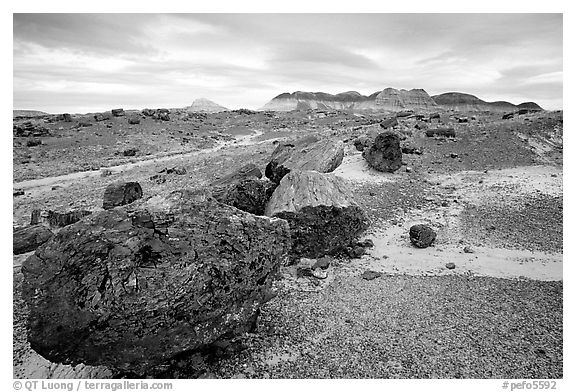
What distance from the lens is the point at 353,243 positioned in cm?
1006

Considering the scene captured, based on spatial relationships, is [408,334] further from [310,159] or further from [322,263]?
[310,159]

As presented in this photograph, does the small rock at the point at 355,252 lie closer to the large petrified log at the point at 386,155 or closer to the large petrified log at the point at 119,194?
the large petrified log at the point at 119,194

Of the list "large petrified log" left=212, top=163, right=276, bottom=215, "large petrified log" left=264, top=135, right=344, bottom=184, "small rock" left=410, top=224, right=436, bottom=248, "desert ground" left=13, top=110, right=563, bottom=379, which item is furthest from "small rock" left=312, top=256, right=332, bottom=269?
"large petrified log" left=264, top=135, right=344, bottom=184

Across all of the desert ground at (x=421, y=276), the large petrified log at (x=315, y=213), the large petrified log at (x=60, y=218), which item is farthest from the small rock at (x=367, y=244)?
the large petrified log at (x=60, y=218)

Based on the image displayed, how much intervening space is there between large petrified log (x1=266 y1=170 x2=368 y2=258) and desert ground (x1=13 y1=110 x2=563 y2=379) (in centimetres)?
60

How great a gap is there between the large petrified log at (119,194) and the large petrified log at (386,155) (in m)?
10.5

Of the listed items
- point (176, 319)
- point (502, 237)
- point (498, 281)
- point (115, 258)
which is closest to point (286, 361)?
point (176, 319)

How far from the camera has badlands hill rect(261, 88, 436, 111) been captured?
8090cm

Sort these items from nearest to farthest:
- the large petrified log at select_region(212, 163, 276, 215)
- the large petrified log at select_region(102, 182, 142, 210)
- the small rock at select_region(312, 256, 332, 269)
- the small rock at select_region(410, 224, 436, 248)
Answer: the small rock at select_region(312, 256, 332, 269), the large petrified log at select_region(212, 163, 276, 215), the small rock at select_region(410, 224, 436, 248), the large petrified log at select_region(102, 182, 142, 210)

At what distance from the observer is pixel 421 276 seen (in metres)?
8.62

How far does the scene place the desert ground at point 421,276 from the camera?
5395mm

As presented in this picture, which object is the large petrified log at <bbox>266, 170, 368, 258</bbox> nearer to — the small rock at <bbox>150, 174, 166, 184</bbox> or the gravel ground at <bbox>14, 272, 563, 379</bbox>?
the gravel ground at <bbox>14, 272, 563, 379</bbox>

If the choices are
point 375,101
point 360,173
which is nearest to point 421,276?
point 360,173
